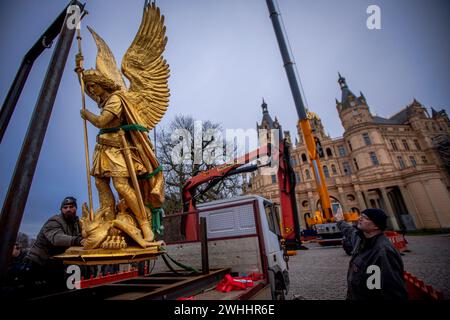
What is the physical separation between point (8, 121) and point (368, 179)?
4794cm

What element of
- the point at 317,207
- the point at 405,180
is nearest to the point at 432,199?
the point at 405,180

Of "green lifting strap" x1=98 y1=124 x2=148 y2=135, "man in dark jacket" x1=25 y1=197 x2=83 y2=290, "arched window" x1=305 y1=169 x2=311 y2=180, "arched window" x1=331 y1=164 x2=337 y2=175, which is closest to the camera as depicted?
"man in dark jacket" x1=25 y1=197 x2=83 y2=290

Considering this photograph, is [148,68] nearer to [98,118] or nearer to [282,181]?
[98,118]

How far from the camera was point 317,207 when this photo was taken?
4397cm

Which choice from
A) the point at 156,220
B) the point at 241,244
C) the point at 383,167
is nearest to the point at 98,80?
the point at 156,220

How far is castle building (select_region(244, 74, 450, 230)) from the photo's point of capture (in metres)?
34.8

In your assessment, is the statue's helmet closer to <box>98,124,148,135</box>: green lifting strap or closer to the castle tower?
<box>98,124,148,135</box>: green lifting strap

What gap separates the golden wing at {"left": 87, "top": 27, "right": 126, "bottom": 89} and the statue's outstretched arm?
63cm

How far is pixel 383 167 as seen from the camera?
41.0 meters

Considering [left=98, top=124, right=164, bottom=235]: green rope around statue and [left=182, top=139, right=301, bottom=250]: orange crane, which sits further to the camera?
[left=182, top=139, right=301, bottom=250]: orange crane

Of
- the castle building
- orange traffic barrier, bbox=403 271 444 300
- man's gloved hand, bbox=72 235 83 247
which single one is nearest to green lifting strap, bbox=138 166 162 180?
man's gloved hand, bbox=72 235 83 247

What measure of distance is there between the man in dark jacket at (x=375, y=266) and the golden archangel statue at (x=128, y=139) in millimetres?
2599

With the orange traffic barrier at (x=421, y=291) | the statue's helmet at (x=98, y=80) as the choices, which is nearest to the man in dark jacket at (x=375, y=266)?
the orange traffic barrier at (x=421, y=291)
